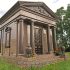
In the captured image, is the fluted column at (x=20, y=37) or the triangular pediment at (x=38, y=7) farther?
the triangular pediment at (x=38, y=7)

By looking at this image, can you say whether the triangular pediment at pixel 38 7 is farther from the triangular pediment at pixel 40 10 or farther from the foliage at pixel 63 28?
the foliage at pixel 63 28

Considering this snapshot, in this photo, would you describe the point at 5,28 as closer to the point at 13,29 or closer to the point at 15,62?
the point at 13,29

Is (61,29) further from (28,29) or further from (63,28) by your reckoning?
(28,29)

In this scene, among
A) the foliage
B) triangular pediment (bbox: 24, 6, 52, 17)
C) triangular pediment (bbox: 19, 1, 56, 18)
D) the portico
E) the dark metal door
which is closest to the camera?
the portico

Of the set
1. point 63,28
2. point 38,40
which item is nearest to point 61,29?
point 63,28

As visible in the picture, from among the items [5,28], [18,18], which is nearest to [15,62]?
[18,18]

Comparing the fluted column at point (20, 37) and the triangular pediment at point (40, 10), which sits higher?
the triangular pediment at point (40, 10)

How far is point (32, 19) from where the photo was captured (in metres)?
14.4

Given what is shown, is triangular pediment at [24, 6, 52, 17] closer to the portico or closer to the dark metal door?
the portico

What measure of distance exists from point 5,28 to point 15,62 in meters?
7.30

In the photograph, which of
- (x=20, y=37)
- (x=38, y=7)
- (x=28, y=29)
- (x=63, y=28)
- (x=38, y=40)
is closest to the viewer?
(x=20, y=37)

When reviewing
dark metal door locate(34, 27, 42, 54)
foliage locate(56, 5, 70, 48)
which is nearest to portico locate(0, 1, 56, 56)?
dark metal door locate(34, 27, 42, 54)

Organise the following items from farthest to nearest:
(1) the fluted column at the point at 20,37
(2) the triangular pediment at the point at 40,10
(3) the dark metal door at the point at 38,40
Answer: (3) the dark metal door at the point at 38,40 → (2) the triangular pediment at the point at 40,10 → (1) the fluted column at the point at 20,37

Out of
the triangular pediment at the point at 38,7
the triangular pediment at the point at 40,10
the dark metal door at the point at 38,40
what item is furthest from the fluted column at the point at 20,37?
the dark metal door at the point at 38,40
